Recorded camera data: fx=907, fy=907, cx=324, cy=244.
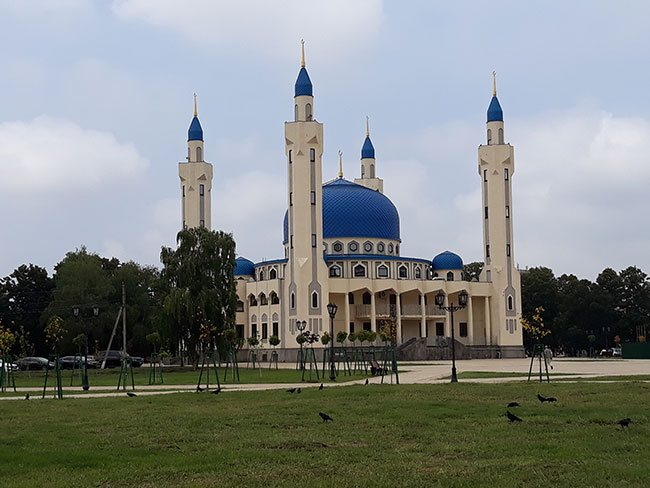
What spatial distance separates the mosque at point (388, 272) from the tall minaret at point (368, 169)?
8.98 meters

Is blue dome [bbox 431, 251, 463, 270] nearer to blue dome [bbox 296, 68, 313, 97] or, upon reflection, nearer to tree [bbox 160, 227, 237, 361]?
blue dome [bbox 296, 68, 313, 97]

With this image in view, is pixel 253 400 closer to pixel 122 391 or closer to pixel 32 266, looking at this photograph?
pixel 122 391

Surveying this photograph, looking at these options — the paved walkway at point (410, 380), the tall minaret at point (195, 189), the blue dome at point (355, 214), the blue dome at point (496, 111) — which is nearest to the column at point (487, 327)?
the blue dome at point (355, 214)

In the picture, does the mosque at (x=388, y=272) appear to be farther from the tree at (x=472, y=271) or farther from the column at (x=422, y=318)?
the tree at (x=472, y=271)

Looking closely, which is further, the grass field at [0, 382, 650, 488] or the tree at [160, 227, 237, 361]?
→ the tree at [160, 227, 237, 361]

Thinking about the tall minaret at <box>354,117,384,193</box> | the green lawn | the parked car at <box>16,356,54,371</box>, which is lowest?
the green lawn

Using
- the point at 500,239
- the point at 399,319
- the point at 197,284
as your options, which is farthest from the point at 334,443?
the point at 500,239

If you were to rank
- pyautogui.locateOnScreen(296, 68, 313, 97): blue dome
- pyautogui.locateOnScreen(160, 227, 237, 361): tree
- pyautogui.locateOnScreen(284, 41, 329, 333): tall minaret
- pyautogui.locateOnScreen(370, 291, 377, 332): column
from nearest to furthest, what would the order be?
1. pyautogui.locateOnScreen(160, 227, 237, 361): tree
2. pyautogui.locateOnScreen(284, 41, 329, 333): tall minaret
3. pyautogui.locateOnScreen(296, 68, 313, 97): blue dome
4. pyautogui.locateOnScreen(370, 291, 377, 332): column

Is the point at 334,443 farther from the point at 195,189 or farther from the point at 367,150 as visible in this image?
the point at 367,150

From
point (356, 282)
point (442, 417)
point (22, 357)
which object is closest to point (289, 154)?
point (356, 282)

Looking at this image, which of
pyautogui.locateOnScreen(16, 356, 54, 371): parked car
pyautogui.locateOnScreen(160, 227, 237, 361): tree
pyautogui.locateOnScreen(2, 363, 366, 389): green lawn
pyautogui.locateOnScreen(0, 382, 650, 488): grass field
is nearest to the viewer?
pyautogui.locateOnScreen(0, 382, 650, 488): grass field

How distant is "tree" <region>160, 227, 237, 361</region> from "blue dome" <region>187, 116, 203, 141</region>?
26.8 m

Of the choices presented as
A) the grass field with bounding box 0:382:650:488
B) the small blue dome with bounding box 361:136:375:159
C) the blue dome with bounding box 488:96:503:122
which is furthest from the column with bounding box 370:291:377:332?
the grass field with bounding box 0:382:650:488

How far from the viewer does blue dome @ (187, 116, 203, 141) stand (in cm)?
8075
